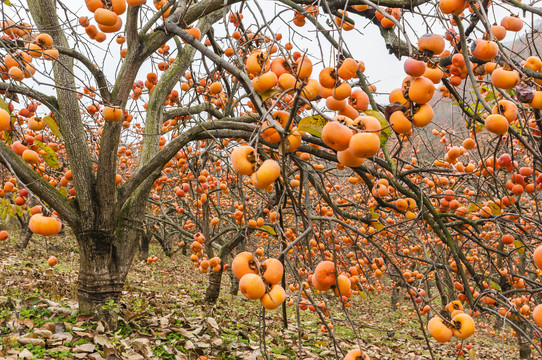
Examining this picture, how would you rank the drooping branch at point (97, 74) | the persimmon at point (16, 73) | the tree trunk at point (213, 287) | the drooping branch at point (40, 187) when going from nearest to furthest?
1. the persimmon at point (16, 73)
2. the drooping branch at point (40, 187)
3. the drooping branch at point (97, 74)
4. the tree trunk at point (213, 287)

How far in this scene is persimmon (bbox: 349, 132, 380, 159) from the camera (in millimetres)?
1041

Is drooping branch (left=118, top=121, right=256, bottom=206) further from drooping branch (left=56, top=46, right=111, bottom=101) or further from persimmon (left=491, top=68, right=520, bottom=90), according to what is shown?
persimmon (left=491, top=68, right=520, bottom=90)

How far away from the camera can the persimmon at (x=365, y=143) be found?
1.04m

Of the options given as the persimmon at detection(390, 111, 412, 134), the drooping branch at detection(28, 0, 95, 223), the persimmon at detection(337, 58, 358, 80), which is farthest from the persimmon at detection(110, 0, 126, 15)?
the persimmon at detection(390, 111, 412, 134)

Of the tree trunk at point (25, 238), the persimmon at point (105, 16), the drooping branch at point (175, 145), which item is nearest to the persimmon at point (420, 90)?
the drooping branch at point (175, 145)

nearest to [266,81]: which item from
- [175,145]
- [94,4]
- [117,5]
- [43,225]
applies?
[43,225]

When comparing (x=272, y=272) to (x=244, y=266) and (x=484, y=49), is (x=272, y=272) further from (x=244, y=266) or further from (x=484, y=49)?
(x=484, y=49)

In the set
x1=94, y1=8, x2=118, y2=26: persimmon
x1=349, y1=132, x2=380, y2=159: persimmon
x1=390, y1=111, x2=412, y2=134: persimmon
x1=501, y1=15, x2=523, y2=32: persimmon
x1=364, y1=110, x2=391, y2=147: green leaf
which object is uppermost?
x1=94, y1=8, x2=118, y2=26: persimmon

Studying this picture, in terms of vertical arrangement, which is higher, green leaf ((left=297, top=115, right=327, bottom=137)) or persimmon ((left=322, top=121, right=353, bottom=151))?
green leaf ((left=297, top=115, right=327, bottom=137))

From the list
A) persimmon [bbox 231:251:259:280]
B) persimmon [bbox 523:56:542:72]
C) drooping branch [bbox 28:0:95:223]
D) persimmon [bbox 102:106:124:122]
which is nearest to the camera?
→ persimmon [bbox 231:251:259:280]

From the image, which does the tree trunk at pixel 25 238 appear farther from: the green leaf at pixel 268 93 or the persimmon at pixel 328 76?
the persimmon at pixel 328 76

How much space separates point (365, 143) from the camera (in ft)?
3.43

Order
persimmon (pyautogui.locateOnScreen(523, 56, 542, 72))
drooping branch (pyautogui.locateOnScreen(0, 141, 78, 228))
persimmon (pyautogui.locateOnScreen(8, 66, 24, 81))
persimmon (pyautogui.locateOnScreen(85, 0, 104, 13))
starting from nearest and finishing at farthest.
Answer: persimmon (pyautogui.locateOnScreen(523, 56, 542, 72)), persimmon (pyautogui.locateOnScreen(85, 0, 104, 13)), persimmon (pyautogui.locateOnScreen(8, 66, 24, 81)), drooping branch (pyautogui.locateOnScreen(0, 141, 78, 228))

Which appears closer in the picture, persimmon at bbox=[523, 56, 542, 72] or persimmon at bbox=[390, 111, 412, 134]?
persimmon at bbox=[390, 111, 412, 134]
